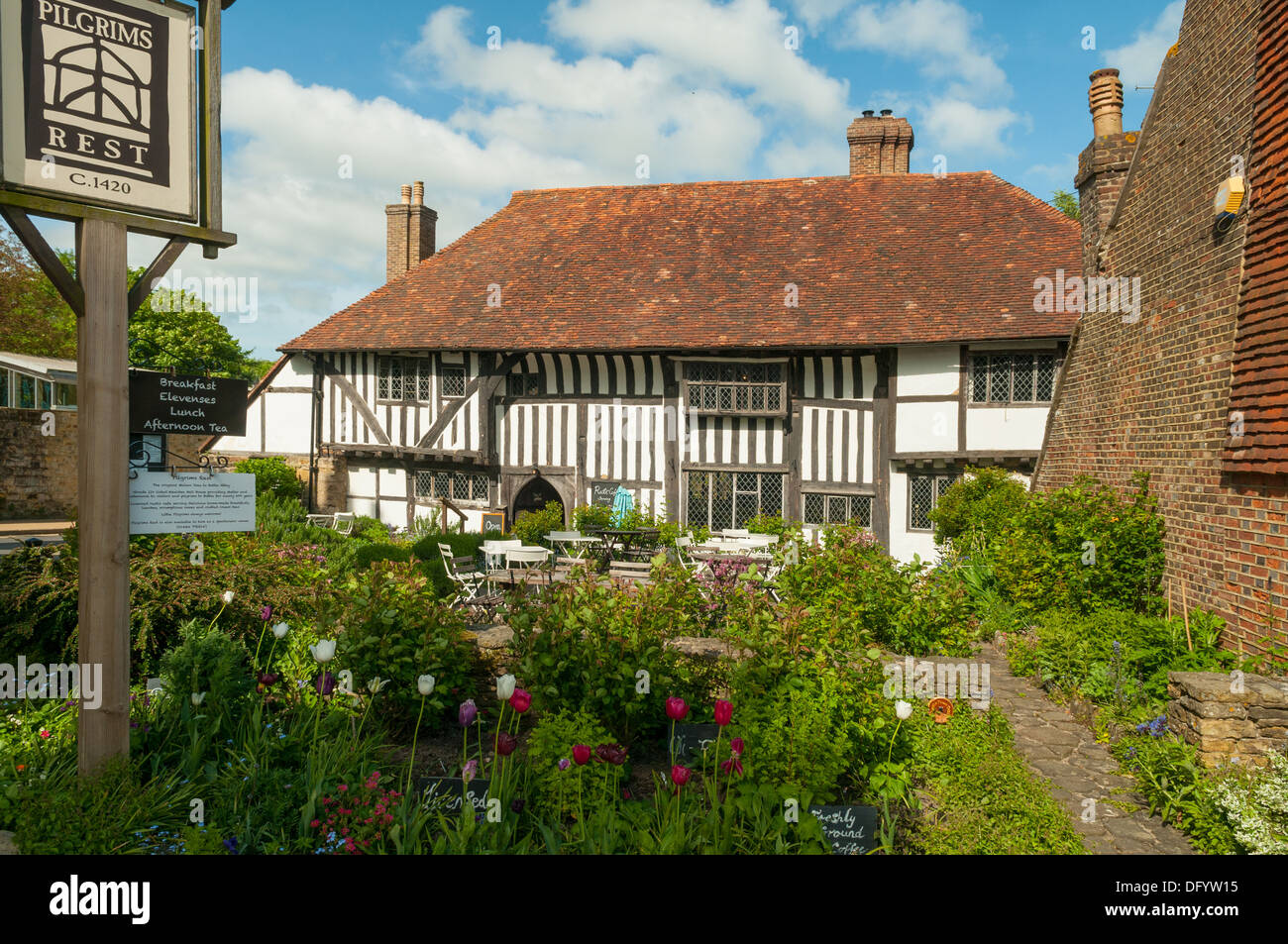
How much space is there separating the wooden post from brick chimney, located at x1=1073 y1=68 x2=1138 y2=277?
33.2ft

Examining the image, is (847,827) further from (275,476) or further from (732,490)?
(275,476)

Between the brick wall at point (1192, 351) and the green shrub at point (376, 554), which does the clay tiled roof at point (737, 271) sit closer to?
the green shrub at point (376, 554)

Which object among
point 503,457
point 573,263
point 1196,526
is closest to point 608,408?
point 503,457

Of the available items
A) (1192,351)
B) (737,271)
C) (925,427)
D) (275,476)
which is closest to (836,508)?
(925,427)

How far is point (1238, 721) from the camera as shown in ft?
16.9

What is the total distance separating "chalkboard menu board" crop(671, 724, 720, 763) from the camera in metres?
4.71

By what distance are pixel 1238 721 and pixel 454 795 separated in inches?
192

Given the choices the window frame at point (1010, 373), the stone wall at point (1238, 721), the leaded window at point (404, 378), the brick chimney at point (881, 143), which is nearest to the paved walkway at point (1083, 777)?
the stone wall at point (1238, 721)

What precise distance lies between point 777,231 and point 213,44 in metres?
15.1

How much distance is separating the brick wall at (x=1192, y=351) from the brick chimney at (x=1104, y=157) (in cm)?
41

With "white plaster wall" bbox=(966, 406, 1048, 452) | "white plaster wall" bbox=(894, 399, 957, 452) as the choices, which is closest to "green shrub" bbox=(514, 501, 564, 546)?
"white plaster wall" bbox=(894, 399, 957, 452)

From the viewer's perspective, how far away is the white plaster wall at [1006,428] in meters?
14.6

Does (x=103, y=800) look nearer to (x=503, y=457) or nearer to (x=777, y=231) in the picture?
(x=503, y=457)
